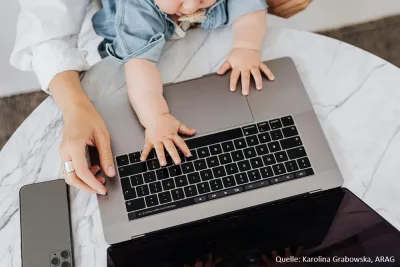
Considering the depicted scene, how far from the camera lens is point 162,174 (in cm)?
75

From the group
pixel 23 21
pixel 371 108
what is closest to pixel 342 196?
pixel 371 108

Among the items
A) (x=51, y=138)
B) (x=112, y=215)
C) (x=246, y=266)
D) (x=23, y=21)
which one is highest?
(x=23, y=21)

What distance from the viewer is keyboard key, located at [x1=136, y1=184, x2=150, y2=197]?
2.42ft

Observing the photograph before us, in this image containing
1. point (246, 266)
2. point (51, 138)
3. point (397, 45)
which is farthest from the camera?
point (397, 45)

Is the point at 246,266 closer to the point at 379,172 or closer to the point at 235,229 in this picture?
the point at 235,229

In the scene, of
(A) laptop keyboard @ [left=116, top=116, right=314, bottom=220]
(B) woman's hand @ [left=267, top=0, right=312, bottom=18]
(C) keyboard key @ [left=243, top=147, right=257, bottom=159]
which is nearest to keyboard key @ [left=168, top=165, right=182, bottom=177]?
(A) laptop keyboard @ [left=116, top=116, right=314, bottom=220]

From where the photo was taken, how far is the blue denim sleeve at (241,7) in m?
0.87

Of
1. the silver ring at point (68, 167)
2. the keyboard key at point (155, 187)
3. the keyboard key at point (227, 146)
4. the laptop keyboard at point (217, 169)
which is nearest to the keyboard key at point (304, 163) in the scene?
the laptop keyboard at point (217, 169)

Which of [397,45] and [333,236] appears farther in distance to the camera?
[397,45]

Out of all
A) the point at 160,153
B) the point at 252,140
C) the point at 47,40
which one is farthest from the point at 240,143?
the point at 47,40

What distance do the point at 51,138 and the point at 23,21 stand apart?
0.20m

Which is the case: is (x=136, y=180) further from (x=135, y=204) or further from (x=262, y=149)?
Answer: (x=262, y=149)

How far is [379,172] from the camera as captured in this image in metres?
0.78

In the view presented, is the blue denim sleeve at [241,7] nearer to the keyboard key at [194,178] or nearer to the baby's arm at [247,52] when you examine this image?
the baby's arm at [247,52]
